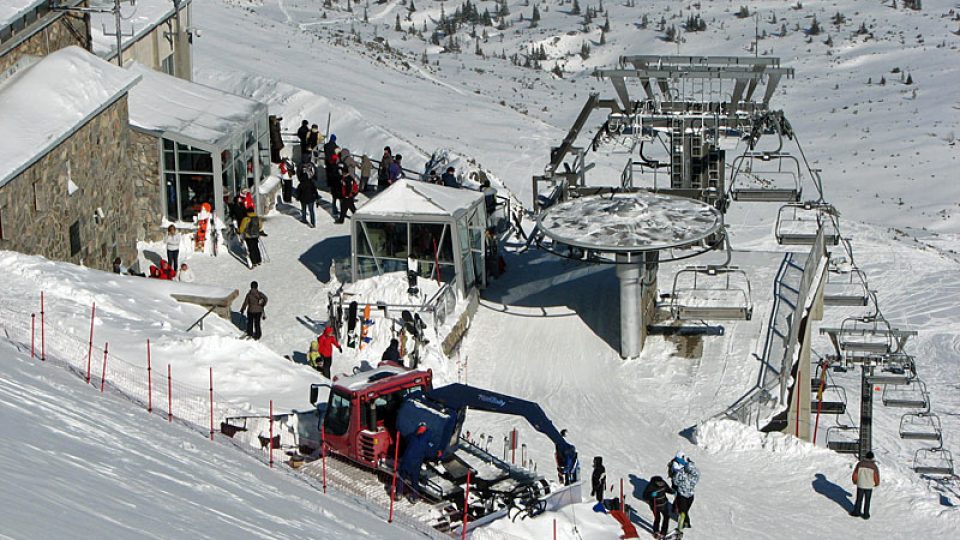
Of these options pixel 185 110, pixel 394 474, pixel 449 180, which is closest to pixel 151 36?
pixel 185 110

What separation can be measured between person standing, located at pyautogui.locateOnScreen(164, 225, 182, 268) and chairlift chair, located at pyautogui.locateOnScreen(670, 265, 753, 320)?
9.76 meters

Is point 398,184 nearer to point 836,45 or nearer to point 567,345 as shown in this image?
point 567,345

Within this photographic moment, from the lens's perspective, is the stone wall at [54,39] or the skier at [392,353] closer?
the skier at [392,353]

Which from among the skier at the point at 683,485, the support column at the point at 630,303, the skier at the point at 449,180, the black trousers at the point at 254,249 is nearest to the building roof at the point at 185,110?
the black trousers at the point at 254,249

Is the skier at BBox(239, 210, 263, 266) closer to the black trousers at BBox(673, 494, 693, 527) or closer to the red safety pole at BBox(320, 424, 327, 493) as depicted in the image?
the red safety pole at BBox(320, 424, 327, 493)

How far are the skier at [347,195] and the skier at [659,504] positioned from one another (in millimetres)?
13877

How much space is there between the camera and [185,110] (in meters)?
34.4

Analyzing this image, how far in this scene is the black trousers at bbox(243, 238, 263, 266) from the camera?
32.0 m

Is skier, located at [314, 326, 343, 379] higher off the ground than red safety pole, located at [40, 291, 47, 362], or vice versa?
red safety pole, located at [40, 291, 47, 362]

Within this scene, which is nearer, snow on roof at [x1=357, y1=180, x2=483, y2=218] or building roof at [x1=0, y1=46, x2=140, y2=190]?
building roof at [x1=0, y1=46, x2=140, y2=190]

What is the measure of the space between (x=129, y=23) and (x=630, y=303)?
15.6 meters

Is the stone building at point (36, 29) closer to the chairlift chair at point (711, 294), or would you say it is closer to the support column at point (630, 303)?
the support column at point (630, 303)

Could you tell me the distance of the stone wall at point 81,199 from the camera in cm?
2686

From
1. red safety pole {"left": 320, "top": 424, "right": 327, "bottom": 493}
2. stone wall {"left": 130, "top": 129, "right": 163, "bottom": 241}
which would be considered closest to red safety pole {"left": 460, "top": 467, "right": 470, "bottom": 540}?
red safety pole {"left": 320, "top": 424, "right": 327, "bottom": 493}
